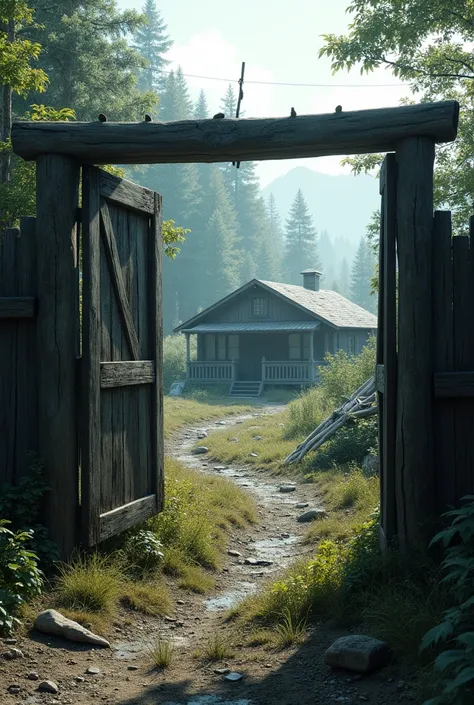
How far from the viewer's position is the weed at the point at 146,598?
20.0 feet

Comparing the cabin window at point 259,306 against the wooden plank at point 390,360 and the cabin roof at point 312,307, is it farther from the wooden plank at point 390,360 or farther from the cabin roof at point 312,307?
the wooden plank at point 390,360

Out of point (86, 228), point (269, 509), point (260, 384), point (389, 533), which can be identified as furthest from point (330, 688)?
point (260, 384)

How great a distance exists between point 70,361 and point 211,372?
96.0 ft

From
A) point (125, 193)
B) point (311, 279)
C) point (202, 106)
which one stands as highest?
point (202, 106)

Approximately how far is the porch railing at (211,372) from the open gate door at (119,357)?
2756 centimetres

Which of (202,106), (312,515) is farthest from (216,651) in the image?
(202,106)

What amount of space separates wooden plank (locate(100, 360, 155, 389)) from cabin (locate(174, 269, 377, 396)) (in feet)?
87.0

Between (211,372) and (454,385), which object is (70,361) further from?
(211,372)

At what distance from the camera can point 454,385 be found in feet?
18.8

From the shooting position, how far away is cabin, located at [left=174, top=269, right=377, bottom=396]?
1350 inches

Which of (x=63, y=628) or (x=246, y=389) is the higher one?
(x=246, y=389)

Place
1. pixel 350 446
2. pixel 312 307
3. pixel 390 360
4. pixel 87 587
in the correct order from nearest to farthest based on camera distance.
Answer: pixel 87 587
pixel 390 360
pixel 350 446
pixel 312 307

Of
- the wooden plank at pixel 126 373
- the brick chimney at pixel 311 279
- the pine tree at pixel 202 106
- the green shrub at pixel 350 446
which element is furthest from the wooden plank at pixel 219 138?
the pine tree at pixel 202 106

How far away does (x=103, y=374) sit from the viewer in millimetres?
6480
